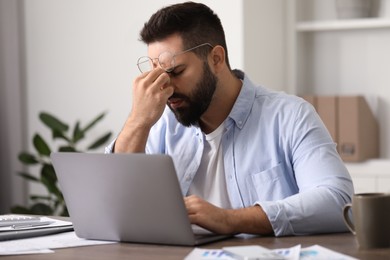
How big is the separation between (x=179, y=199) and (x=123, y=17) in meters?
2.62

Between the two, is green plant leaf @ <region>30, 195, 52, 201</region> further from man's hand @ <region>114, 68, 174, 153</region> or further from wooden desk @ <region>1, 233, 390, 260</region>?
wooden desk @ <region>1, 233, 390, 260</region>

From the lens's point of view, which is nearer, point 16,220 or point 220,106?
point 16,220

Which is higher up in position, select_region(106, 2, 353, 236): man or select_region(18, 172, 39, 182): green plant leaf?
select_region(106, 2, 353, 236): man

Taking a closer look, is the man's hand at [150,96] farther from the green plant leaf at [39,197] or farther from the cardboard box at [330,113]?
the green plant leaf at [39,197]

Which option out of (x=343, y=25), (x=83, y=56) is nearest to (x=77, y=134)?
(x=83, y=56)

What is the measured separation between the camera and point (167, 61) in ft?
7.51

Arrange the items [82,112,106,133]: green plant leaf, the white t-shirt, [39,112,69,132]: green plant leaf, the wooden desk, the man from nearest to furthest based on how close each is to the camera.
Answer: the wooden desk, the man, the white t-shirt, [82,112,106,133]: green plant leaf, [39,112,69,132]: green plant leaf

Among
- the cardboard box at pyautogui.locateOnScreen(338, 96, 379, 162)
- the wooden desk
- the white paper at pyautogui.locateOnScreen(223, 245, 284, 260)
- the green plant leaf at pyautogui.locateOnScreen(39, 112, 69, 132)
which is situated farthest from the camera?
the green plant leaf at pyautogui.locateOnScreen(39, 112, 69, 132)

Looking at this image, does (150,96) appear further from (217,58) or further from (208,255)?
(208,255)

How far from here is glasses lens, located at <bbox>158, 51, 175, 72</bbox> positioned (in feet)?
7.49

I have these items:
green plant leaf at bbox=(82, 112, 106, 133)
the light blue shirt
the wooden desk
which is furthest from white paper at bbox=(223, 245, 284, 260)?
green plant leaf at bbox=(82, 112, 106, 133)

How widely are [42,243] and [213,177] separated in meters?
0.63

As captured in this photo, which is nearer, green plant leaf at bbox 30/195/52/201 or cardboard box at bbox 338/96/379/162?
cardboard box at bbox 338/96/379/162

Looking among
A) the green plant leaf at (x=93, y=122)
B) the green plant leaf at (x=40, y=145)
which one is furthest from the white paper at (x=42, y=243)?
the green plant leaf at (x=40, y=145)
